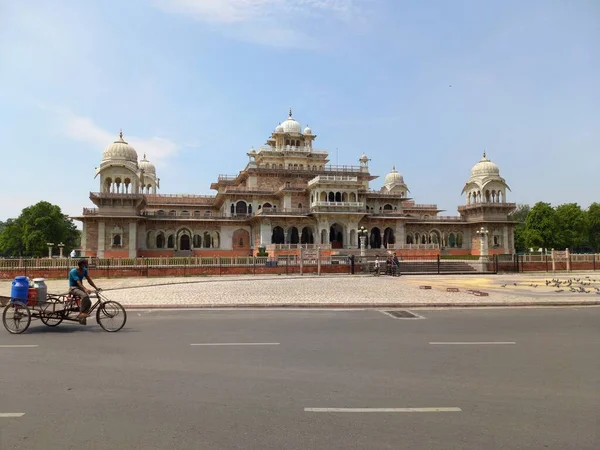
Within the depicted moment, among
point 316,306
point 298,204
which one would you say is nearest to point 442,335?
point 316,306

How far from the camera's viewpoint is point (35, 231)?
182 feet

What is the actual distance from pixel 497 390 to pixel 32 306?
9.43 meters

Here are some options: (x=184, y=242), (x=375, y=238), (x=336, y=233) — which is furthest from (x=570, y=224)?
(x=184, y=242)

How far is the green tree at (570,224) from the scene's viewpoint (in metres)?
63.2

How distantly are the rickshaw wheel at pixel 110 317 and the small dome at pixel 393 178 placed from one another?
61866mm

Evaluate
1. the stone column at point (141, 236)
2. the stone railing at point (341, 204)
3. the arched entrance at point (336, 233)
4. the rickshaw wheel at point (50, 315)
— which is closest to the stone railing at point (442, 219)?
the arched entrance at point (336, 233)

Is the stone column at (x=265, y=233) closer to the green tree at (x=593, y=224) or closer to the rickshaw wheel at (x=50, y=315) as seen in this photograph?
the rickshaw wheel at (x=50, y=315)

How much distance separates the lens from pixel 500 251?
54.2 meters

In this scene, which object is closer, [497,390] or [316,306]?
[497,390]

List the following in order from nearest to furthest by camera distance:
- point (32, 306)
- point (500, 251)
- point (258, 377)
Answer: point (258, 377) < point (32, 306) < point (500, 251)

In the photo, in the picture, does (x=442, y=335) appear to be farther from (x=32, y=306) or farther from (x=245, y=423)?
(x=32, y=306)

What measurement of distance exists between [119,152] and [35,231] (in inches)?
751

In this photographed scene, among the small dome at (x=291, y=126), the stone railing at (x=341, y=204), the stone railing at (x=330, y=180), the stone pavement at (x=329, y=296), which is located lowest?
the stone pavement at (x=329, y=296)

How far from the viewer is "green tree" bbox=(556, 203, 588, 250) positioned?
2489 inches
